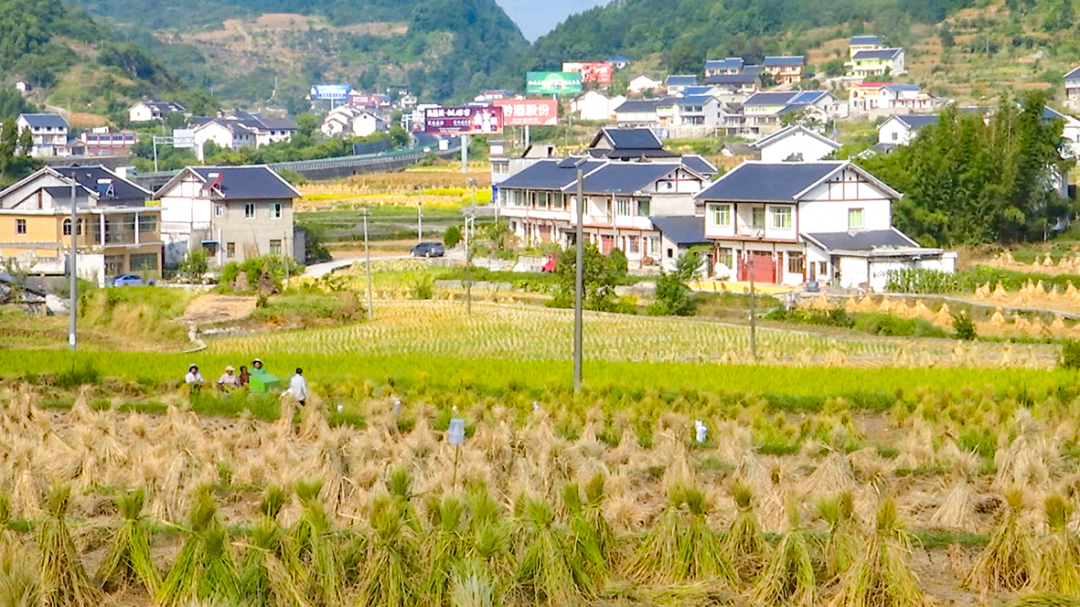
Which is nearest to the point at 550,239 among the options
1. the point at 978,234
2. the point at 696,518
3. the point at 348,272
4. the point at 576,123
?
the point at 348,272

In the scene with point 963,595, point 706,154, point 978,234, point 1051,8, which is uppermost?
point 1051,8

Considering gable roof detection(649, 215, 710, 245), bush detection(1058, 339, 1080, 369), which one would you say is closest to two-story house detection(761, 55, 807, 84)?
gable roof detection(649, 215, 710, 245)

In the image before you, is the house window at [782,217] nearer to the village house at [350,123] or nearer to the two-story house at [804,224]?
the two-story house at [804,224]

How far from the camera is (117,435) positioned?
51.9 feet

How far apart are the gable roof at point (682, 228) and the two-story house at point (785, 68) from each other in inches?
2317

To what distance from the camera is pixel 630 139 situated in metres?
51.2

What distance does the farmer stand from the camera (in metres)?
18.5

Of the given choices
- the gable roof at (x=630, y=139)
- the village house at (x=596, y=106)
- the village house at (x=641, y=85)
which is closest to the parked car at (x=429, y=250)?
the gable roof at (x=630, y=139)

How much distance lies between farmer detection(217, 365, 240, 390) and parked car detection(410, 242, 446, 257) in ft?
76.8

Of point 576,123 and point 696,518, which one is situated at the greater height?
point 576,123

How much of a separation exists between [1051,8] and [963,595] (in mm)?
84754

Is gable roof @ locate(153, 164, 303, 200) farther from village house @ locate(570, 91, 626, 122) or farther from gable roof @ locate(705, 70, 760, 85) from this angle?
gable roof @ locate(705, 70, 760, 85)

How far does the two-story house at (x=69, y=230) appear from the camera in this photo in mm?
36438

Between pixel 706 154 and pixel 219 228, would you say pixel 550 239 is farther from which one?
pixel 706 154
